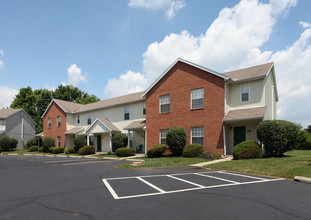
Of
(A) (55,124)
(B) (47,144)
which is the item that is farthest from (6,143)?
(A) (55,124)

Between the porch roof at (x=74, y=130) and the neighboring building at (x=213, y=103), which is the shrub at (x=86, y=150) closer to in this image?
the porch roof at (x=74, y=130)

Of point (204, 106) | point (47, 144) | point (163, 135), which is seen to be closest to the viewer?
point (204, 106)

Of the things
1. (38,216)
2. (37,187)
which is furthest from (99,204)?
(37,187)

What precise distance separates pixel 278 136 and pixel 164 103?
10.5m

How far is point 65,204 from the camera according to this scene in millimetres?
5652

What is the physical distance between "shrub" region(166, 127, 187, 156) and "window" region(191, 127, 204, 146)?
77cm

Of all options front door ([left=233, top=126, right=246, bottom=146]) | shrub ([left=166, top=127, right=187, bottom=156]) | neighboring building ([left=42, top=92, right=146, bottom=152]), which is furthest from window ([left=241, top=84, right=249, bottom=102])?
neighboring building ([left=42, top=92, right=146, bottom=152])

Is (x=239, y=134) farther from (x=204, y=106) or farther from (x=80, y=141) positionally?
(x=80, y=141)

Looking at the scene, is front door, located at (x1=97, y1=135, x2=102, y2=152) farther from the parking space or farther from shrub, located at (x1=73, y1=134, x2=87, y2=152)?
the parking space

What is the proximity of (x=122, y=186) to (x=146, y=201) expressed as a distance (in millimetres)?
2129

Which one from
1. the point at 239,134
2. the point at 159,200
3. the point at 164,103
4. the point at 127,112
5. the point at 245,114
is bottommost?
the point at 159,200

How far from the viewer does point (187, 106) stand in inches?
787

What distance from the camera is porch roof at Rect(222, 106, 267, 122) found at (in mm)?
15863

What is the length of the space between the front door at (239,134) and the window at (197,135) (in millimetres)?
2636
